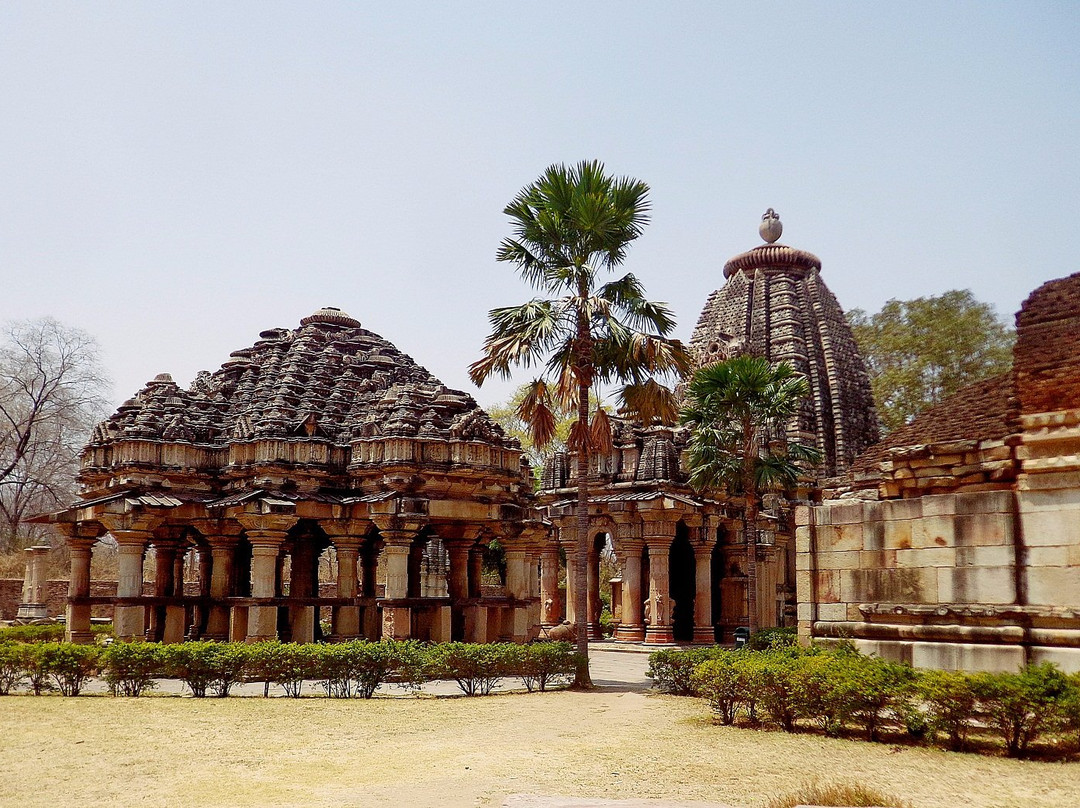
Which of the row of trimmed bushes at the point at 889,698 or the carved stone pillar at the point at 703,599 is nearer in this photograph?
the row of trimmed bushes at the point at 889,698

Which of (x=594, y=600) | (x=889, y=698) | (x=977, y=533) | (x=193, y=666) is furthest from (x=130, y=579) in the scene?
(x=594, y=600)

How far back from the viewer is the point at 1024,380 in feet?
38.0

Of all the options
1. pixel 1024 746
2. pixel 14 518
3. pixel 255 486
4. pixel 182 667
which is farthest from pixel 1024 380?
pixel 14 518

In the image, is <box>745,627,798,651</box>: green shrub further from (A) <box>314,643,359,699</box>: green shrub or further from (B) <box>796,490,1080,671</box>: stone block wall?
(A) <box>314,643,359,699</box>: green shrub

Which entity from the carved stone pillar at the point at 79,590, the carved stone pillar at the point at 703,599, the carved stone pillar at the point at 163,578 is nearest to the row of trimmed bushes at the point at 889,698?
the carved stone pillar at the point at 163,578

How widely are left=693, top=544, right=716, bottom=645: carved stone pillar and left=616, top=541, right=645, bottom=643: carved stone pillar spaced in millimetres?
1734

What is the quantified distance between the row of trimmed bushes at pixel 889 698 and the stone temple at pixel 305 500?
846cm

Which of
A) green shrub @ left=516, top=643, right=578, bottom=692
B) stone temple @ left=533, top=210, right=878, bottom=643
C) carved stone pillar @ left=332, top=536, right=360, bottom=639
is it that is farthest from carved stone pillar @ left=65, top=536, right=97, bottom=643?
stone temple @ left=533, top=210, right=878, bottom=643

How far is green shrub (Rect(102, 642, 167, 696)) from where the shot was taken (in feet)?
49.8

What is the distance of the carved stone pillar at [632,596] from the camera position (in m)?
30.0

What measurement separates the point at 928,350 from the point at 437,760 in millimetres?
37766

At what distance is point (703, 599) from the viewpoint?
99.3 ft

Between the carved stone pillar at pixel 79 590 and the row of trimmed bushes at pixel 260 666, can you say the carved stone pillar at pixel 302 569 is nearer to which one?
the carved stone pillar at pixel 79 590

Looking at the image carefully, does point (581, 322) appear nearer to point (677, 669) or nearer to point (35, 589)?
point (677, 669)
